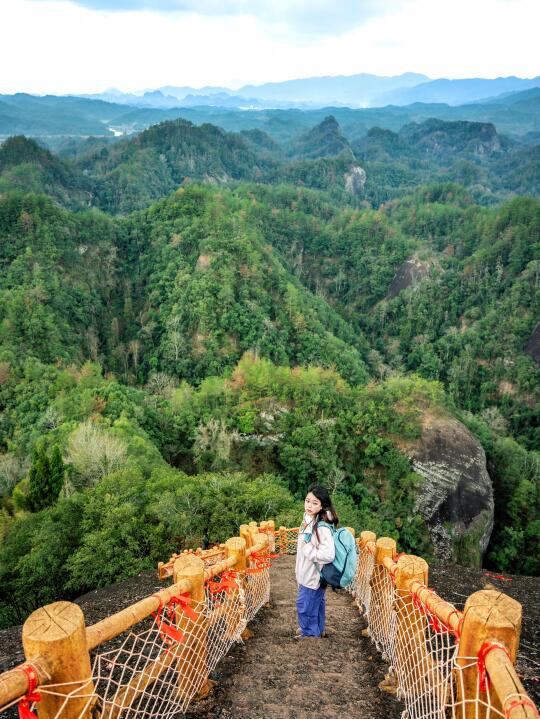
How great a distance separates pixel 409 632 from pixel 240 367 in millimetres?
38416

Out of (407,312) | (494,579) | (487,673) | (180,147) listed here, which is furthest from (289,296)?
(180,147)

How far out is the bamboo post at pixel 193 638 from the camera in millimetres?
4648

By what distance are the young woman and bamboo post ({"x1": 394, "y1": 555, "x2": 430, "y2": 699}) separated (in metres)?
1.02

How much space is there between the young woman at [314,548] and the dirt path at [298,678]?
661 millimetres

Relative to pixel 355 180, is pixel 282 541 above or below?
below

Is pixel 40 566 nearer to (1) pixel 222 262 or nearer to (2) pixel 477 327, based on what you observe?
(1) pixel 222 262

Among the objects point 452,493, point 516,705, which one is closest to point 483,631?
point 516,705

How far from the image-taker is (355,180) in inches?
7451

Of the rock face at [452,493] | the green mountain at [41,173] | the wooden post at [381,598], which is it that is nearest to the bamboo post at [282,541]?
the wooden post at [381,598]

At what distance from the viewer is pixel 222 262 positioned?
221ft

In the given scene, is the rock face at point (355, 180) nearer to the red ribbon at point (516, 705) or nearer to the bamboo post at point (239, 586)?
the bamboo post at point (239, 586)

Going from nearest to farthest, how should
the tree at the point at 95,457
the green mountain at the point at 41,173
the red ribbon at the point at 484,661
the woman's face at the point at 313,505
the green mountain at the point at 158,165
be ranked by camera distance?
the red ribbon at the point at 484,661, the woman's face at the point at 313,505, the tree at the point at 95,457, the green mountain at the point at 41,173, the green mountain at the point at 158,165

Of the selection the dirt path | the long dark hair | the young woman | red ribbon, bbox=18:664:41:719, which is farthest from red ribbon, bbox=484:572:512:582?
red ribbon, bbox=18:664:41:719

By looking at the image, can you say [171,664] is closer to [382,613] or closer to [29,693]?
[29,693]
